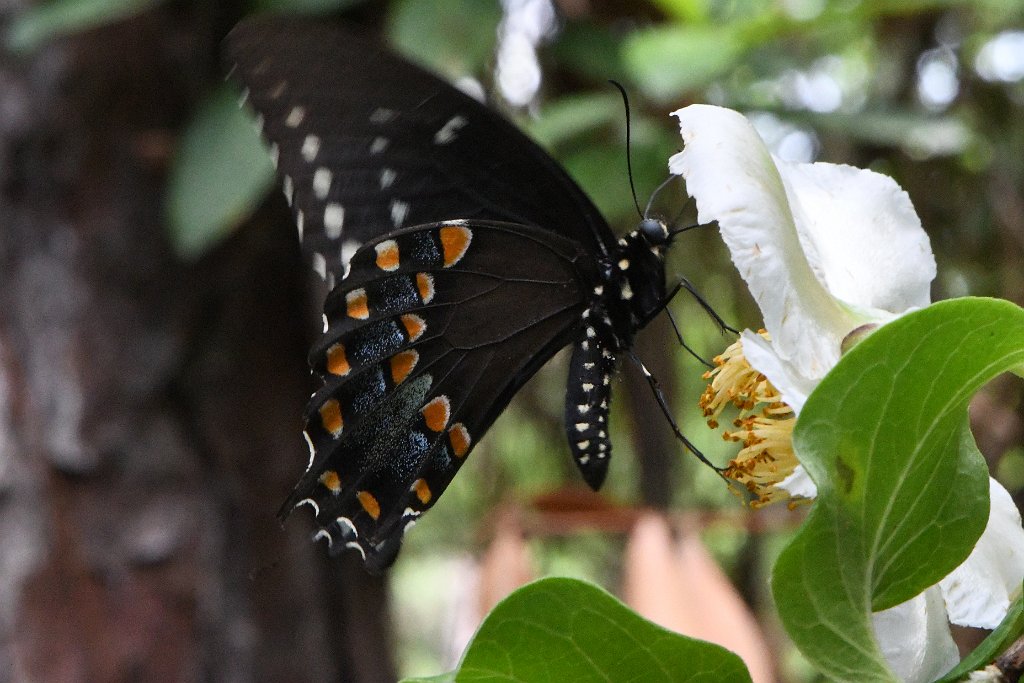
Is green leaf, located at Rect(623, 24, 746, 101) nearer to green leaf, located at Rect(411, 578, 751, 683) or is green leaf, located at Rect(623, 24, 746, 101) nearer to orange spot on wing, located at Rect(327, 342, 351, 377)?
orange spot on wing, located at Rect(327, 342, 351, 377)

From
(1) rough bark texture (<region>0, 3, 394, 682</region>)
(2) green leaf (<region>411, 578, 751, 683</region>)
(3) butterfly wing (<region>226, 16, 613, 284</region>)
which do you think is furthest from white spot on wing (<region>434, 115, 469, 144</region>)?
(1) rough bark texture (<region>0, 3, 394, 682</region>)

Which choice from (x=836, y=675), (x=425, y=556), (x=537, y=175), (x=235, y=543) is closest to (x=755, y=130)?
(x=836, y=675)

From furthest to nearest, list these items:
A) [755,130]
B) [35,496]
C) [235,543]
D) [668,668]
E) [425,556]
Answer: [425,556]
[235,543]
[35,496]
[755,130]
[668,668]

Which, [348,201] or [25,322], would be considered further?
[25,322]

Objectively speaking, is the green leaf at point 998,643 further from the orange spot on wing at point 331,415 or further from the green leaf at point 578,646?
the orange spot on wing at point 331,415

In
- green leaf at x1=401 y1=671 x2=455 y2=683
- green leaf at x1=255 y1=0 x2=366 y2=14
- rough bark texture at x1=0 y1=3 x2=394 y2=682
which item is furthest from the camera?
rough bark texture at x1=0 y1=3 x2=394 y2=682

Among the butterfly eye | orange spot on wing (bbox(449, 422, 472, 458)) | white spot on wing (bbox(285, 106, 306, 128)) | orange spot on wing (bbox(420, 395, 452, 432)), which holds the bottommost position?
orange spot on wing (bbox(449, 422, 472, 458))

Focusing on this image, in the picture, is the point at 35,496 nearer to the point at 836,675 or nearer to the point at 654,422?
the point at 654,422

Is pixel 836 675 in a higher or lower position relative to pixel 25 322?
higher
